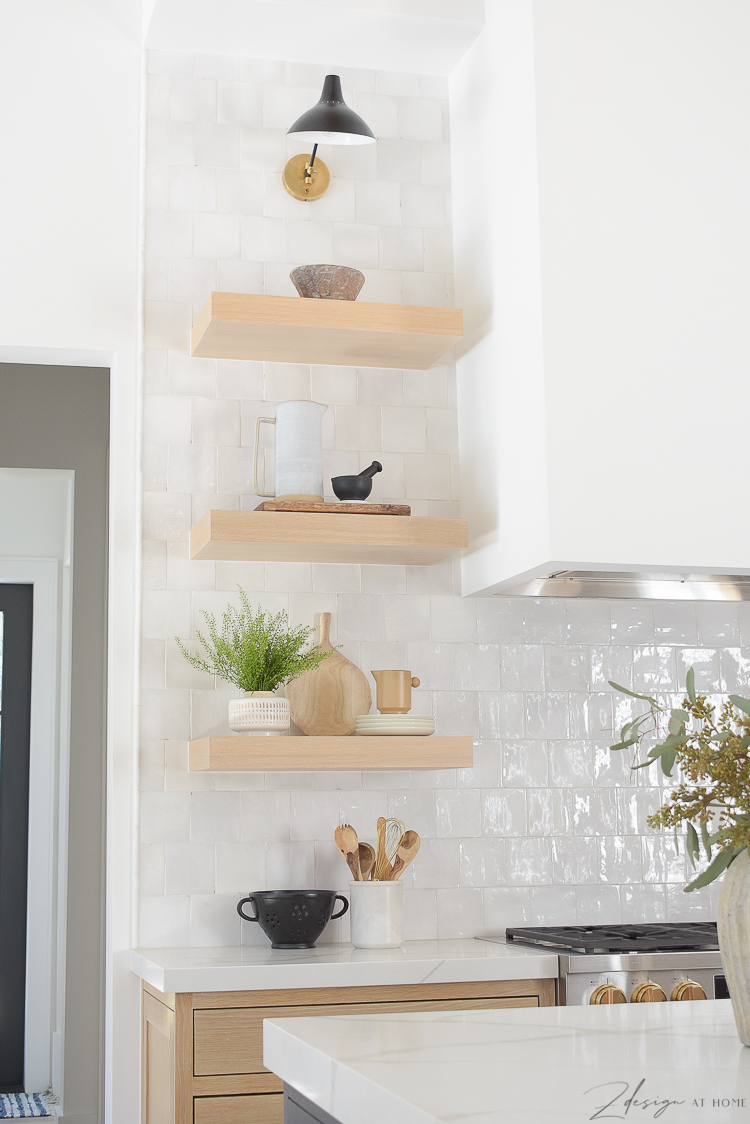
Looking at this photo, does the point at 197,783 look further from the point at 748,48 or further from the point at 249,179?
the point at 748,48

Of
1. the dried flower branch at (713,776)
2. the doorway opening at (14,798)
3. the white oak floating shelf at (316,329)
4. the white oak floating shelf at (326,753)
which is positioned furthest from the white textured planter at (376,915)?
the doorway opening at (14,798)

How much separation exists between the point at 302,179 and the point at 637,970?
2.24 m

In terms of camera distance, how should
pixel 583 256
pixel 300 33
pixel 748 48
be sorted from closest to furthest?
pixel 583 256 → pixel 748 48 → pixel 300 33

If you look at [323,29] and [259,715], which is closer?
[259,715]

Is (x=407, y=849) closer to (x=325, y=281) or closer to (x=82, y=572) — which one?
(x=325, y=281)

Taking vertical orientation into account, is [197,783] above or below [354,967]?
above

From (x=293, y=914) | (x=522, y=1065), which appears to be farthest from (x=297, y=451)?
Result: (x=522, y=1065)

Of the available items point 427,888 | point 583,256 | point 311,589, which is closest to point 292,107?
point 583,256

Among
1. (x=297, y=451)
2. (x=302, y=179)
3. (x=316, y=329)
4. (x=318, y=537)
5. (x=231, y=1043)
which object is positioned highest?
(x=302, y=179)

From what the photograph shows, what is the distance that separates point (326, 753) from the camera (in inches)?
114

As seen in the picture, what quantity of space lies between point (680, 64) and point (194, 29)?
1.30 metres

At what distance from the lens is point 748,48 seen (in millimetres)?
3109

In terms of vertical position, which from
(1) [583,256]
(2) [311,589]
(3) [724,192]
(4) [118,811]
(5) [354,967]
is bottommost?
(5) [354,967]

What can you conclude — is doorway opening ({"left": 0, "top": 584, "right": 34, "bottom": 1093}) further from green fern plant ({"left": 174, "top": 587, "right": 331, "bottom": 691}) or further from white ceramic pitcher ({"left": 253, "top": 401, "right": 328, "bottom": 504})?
white ceramic pitcher ({"left": 253, "top": 401, "right": 328, "bottom": 504})
